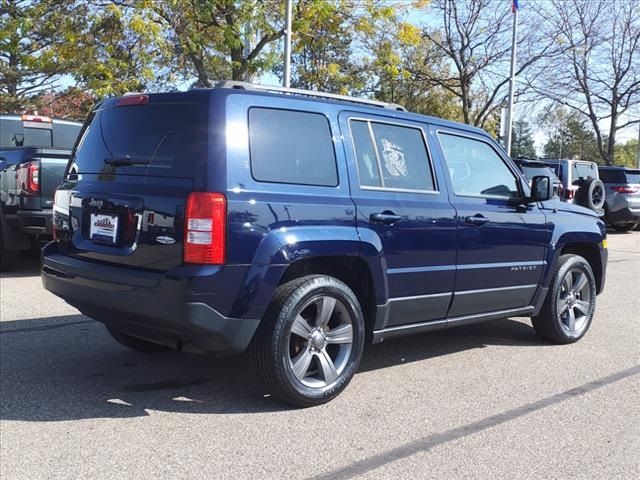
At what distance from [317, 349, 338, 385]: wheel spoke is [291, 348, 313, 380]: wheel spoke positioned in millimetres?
76

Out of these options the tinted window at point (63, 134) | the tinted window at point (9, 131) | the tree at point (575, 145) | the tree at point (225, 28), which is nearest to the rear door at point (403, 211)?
the tinted window at point (63, 134)

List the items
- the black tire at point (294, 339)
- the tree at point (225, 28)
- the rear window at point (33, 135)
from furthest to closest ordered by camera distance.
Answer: the tree at point (225, 28)
the rear window at point (33, 135)
the black tire at point (294, 339)

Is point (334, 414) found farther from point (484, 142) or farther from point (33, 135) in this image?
point (33, 135)

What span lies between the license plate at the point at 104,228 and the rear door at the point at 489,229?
2.39m

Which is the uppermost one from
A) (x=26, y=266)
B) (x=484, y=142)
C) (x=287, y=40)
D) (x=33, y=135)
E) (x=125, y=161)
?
(x=287, y=40)

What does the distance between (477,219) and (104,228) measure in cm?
265

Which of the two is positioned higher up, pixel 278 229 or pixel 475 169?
Answer: pixel 475 169

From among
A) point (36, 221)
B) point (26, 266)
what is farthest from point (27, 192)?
point (26, 266)

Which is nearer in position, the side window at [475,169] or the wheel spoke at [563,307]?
the side window at [475,169]

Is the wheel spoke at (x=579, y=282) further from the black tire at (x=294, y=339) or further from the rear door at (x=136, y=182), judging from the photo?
the rear door at (x=136, y=182)

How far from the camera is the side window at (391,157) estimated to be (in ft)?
14.3

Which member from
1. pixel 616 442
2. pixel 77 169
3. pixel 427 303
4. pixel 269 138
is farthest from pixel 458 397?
pixel 77 169

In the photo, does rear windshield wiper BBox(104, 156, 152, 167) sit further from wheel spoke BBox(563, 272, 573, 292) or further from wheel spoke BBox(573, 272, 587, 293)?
wheel spoke BBox(573, 272, 587, 293)

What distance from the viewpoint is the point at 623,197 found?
18.2 metres
